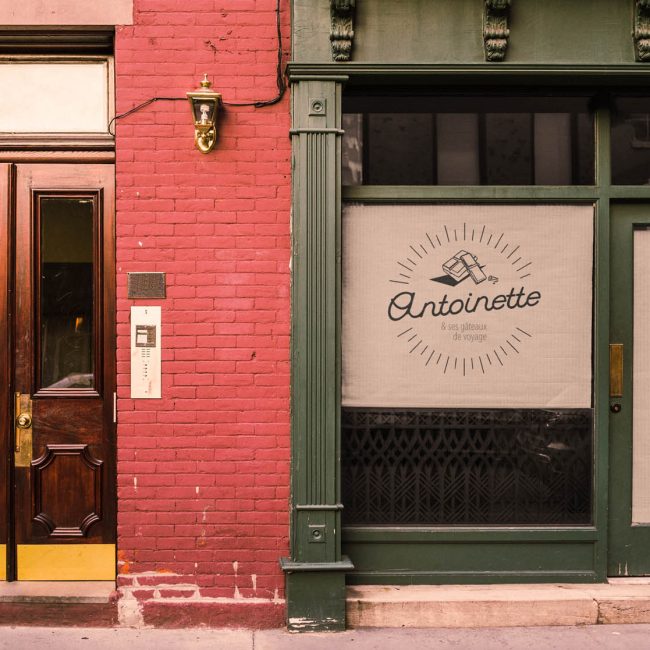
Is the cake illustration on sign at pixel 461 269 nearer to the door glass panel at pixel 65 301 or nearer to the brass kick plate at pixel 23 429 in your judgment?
the door glass panel at pixel 65 301

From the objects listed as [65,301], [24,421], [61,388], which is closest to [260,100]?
[65,301]

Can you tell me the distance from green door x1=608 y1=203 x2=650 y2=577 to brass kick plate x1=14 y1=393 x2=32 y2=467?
3889mm

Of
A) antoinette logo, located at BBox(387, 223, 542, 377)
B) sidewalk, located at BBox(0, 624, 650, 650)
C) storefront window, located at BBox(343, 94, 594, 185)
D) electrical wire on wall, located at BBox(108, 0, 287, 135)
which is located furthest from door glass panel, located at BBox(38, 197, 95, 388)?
antoinette logo, located at BBox(387, 223, 542, 377)

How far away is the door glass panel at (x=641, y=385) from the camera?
17.0 feet

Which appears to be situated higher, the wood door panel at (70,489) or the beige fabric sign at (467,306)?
the beige fabric sign at (467,306)

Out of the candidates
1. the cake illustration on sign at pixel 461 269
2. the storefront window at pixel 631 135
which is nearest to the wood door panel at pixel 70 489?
the cake illustration on sign at pixel 461 269

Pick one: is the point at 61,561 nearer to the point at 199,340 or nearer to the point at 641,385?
the point at 199,340

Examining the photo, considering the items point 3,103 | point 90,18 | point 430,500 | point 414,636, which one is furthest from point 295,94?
point 414,636

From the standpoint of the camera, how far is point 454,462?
5.14 m

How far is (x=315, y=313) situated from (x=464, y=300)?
101 cm

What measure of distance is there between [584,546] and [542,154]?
2.64m

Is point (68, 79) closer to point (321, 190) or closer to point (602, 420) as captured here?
point (321, 190)

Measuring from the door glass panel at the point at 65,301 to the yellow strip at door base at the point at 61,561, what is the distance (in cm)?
108

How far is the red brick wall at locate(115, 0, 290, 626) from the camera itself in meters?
5.00
